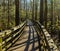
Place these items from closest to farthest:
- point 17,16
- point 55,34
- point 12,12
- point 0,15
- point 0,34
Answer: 1. point 0,34
2. point 17,16
3. point 55,34
4. point 0,15
5. point 12,12

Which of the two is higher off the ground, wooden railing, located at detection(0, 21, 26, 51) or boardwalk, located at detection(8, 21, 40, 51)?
wooden railing, located at detection(0, 21, 26, 51)

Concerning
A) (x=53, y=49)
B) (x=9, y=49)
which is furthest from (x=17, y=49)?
(x=53, y=49)

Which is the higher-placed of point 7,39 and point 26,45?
point 7,39

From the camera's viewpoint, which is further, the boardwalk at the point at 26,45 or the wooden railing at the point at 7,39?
the boardwalk at the point at 26,45

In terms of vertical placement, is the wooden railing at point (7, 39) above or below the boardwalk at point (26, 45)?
above

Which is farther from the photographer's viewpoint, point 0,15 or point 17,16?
point 0,15

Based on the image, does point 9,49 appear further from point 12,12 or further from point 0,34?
point 12,12

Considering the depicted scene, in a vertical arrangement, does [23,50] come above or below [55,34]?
above

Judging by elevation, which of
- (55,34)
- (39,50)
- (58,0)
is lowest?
(55,34)

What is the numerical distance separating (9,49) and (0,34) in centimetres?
252

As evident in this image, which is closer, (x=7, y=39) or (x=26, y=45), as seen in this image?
(x=7, y=39)

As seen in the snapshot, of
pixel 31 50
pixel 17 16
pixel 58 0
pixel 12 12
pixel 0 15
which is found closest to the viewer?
pixel 31 50

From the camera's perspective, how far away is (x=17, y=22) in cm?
1823

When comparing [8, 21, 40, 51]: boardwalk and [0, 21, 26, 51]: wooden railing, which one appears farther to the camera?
[8, 21, 40, 51]: boardwalk
